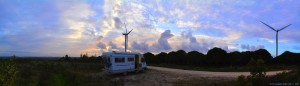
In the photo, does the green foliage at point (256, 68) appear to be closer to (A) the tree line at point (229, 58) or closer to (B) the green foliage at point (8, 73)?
(B) the green foliage at point (8, 73)

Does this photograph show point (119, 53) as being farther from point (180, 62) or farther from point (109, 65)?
point (180, 62)

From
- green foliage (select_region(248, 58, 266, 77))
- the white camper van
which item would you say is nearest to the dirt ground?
the white camper van

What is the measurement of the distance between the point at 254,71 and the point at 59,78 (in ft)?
50.0

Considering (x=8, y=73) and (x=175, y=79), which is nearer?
(x=8, y=73)

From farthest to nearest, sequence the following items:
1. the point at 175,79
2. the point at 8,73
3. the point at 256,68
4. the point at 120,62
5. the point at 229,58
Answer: the point at 229,58, the point at 120,62, the point at 175,79, the point at 256,68, the point at 8,73

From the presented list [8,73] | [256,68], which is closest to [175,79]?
[256,68]

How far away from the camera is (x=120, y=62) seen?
36562 mm

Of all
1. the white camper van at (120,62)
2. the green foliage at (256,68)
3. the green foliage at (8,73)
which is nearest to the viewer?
the green foliage at (8,73)

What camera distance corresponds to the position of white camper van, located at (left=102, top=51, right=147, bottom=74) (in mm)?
35250

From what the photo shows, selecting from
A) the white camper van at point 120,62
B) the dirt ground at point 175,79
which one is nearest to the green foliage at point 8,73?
the dirt ground at point 175,79

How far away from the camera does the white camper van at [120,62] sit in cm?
3525

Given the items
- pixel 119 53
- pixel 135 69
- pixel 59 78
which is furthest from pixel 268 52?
pixel 59 78

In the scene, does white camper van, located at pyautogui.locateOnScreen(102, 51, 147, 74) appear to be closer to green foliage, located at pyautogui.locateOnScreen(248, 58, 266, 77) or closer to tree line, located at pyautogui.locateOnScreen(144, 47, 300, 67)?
tree line, located at pyautogui.locateOnScreen(144, 47, 300, 67)

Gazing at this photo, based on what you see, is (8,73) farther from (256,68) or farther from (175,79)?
(175,79)
